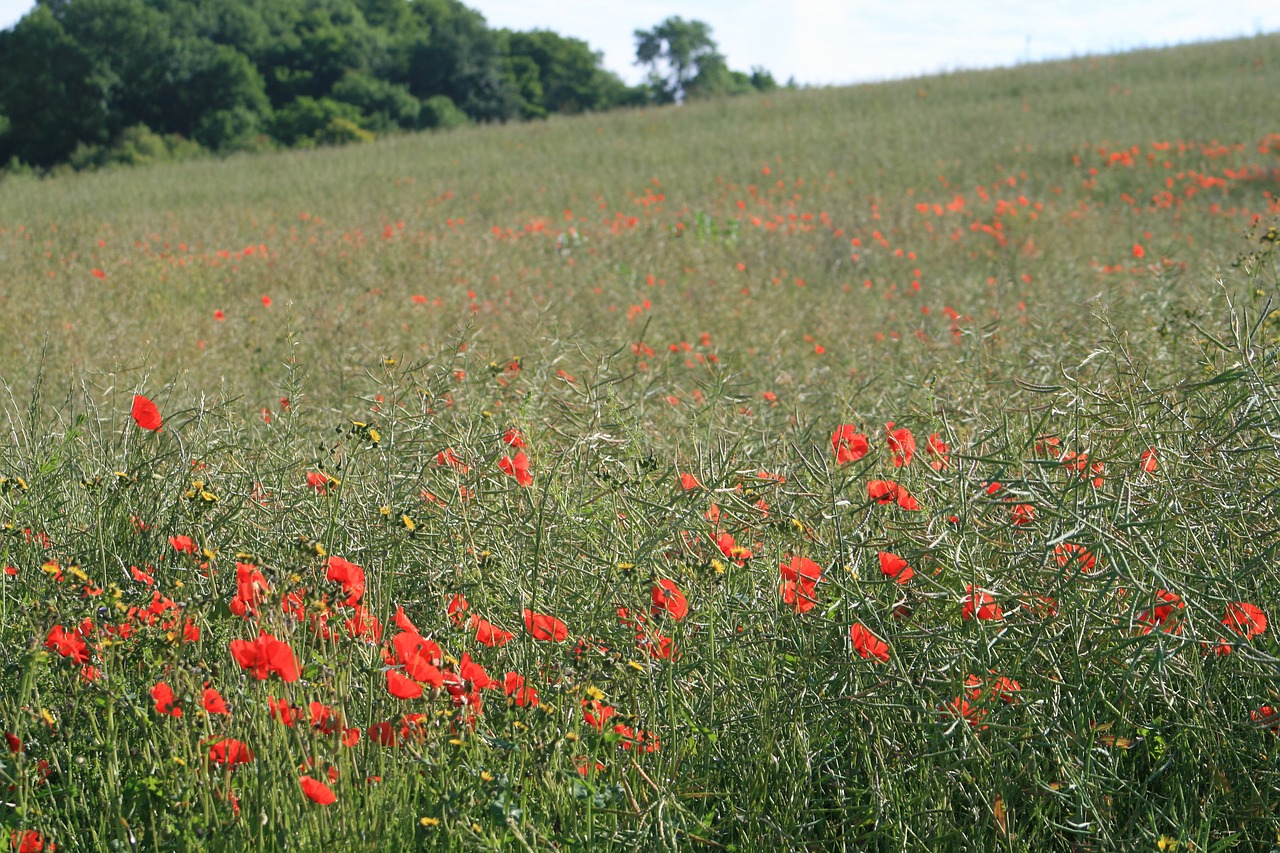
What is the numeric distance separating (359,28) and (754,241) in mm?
31201

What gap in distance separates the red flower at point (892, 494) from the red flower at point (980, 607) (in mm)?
207

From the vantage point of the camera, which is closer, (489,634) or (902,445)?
(489,634)

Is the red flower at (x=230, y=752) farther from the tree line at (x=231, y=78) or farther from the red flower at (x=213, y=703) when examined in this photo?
the tree line at (x=231, y=78)

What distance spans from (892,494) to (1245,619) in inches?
21.4

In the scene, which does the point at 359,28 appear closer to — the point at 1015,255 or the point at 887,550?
the point at 1015,255

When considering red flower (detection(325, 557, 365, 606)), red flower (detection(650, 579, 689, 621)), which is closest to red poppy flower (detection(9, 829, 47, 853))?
red flower (detection(325, 557, 365, 606))

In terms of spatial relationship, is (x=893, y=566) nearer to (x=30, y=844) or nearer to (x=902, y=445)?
(x=902, y=445)

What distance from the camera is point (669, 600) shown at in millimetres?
1737

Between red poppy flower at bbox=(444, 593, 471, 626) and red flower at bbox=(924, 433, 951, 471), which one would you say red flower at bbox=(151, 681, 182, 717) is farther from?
red flower at bbox=(924, 433, 951, 471)

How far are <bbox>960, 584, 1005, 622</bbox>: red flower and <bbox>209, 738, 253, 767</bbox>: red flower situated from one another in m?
0.97

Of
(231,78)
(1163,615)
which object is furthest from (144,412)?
(231,78)

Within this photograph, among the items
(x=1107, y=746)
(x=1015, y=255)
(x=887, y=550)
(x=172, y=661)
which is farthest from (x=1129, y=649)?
(x=1015, y=255)

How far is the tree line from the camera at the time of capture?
31578 millimetres

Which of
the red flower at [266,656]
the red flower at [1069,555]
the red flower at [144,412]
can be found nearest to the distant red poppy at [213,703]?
the red flower at [266,656]
